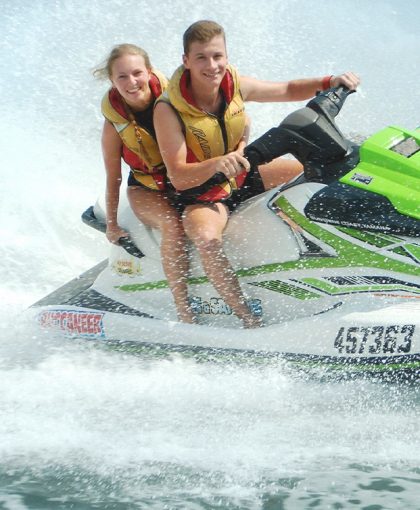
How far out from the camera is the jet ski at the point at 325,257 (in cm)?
296

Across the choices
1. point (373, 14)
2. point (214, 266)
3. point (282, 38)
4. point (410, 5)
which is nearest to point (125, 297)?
point (214, 266)

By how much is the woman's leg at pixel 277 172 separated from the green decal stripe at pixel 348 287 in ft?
2.00

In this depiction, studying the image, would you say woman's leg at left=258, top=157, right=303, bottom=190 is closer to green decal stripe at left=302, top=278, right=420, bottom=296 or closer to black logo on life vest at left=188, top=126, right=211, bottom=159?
black logo on life vest at left=188, top=126, right=211, bottom=159

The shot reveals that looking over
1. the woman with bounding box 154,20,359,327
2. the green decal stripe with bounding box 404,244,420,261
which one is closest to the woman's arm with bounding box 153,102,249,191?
the woman with bounding box 154,20,359,327

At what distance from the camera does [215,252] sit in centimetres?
328

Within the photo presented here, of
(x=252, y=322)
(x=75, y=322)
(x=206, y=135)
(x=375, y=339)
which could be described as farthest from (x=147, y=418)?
(x=206, y=135)

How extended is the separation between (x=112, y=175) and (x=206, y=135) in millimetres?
593

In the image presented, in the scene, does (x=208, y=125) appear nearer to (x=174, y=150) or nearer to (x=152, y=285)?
(x=174, y=150)

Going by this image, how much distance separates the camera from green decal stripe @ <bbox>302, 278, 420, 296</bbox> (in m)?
2.98

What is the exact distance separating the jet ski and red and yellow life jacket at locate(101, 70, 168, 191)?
24cm

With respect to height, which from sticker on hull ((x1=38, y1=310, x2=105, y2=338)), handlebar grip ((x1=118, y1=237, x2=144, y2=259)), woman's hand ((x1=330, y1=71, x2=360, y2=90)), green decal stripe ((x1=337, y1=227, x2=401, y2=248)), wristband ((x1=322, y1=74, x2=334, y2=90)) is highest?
wristband ((x1=322, y1=74, x2=334, y2=90))

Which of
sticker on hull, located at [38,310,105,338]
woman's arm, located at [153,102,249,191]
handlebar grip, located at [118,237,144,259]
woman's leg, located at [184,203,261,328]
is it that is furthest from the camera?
sticker on hull, located at [38,310,105,338]

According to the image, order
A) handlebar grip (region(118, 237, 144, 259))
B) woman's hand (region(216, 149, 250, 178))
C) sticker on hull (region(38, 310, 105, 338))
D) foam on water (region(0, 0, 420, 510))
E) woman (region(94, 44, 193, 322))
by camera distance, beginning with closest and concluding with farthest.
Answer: foam on water (region(0, 0, 420, 510)) < woman's hand (region(216, 149, 250, 178)) < woman (region(94, 44, 193, 322)) < handlebar grip (region(118, 237, 144, 259)) < sticker on hull (region(38, 310, 105, 338))

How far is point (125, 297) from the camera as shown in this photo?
3.75m
